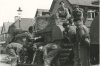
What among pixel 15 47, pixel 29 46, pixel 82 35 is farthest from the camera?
pixel 15 47

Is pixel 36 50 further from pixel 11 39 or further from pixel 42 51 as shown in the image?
pixel 11 39

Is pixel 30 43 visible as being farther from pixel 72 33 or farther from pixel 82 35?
pixel 82 35

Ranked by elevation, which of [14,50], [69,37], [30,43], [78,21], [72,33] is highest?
[78,21]

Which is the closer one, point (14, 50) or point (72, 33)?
point (72, 33)

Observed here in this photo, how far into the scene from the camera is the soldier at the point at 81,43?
23.2 ft

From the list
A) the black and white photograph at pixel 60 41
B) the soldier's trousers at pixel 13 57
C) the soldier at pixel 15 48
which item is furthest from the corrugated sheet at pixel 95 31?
the soldier's trousers at pixel 13 57

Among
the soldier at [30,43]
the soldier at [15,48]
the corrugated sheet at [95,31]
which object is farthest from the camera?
the soldier at [15,48]

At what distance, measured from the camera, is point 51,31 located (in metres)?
8.00

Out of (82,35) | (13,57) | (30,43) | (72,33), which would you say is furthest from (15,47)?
(82,35)

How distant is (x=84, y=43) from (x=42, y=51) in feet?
6.22

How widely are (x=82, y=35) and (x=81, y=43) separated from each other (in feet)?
0.82

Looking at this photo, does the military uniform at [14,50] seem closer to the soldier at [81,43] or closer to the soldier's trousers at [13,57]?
the soldier's trousers at [13,57]

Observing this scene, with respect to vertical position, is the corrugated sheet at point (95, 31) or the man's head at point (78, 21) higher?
the man's head at point (78, 21)

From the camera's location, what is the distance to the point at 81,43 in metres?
7.18
